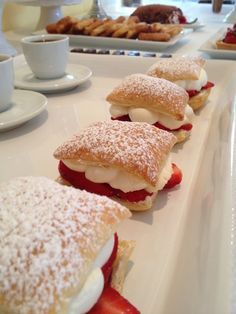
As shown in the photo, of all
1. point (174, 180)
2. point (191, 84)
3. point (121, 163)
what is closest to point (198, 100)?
point (191, 84)

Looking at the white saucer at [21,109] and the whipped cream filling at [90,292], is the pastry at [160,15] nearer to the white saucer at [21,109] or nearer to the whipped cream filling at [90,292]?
the white saucer at [21,109]

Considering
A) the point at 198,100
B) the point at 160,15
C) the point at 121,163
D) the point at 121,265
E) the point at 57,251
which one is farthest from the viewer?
the point at 160,15

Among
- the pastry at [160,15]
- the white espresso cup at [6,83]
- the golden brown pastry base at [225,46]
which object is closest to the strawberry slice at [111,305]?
the white espresso cup at [6,83]

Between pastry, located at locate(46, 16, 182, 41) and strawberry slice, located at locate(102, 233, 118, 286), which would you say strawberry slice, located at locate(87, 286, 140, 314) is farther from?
pastry, located at locate(46, 16, 182, 41)

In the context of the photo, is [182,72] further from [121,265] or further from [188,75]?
[121,265]

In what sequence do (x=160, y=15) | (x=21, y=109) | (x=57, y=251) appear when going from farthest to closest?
1. (x=160, y=15)
2. (x=21, y=109)
3. (x=57, y=251)

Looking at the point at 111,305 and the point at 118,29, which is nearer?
the point at 111,305
